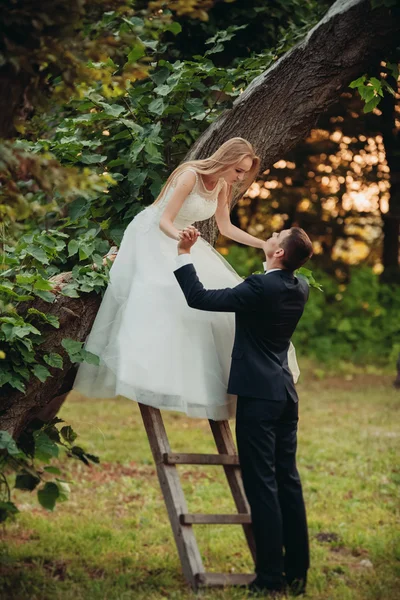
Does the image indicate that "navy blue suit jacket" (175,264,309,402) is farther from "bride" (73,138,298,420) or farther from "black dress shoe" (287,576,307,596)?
"black dress shoe" (287,576,307,596)

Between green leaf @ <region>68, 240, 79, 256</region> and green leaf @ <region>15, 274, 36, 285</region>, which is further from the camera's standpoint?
green leaf @ <region>68, 240, 79, 256</region>

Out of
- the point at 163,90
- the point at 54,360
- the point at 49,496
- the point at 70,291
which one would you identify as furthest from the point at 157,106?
the point at 49,496

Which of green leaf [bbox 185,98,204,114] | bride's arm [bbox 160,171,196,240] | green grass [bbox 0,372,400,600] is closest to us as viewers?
bride's arm [bbox 160,171,196,240]

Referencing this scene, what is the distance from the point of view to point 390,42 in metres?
4.49

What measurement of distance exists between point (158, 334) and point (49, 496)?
3.38 feet

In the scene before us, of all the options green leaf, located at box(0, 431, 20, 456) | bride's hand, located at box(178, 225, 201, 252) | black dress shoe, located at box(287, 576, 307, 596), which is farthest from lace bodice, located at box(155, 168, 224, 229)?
black dress shoe, located at box(287, 576, 307, 596)

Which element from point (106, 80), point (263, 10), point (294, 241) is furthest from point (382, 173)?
point (106, 80)

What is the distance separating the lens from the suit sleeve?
3.68 m

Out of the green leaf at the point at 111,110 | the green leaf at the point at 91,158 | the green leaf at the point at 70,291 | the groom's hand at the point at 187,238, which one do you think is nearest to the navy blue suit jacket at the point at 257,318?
the groom's hand at the point at 187,238

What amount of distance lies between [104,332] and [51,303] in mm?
342

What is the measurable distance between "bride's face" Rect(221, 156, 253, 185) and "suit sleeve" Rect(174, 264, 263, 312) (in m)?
0.90

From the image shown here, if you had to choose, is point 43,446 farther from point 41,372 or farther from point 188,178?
point 188,178

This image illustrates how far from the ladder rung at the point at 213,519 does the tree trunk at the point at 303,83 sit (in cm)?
107

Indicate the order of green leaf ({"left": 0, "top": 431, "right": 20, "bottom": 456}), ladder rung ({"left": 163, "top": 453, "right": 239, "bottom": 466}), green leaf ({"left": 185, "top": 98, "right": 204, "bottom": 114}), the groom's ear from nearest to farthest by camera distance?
green leaf ({"left": 0, "top": 431, "right": 20, "bottom": 456}) < the groom's ear < ladder rung ({"left": 163, "top": 453, "right": 239, "bottom": 466}) < green leaf ({"left": 185, "top": 98, "right": 204, "bottom": 114})
